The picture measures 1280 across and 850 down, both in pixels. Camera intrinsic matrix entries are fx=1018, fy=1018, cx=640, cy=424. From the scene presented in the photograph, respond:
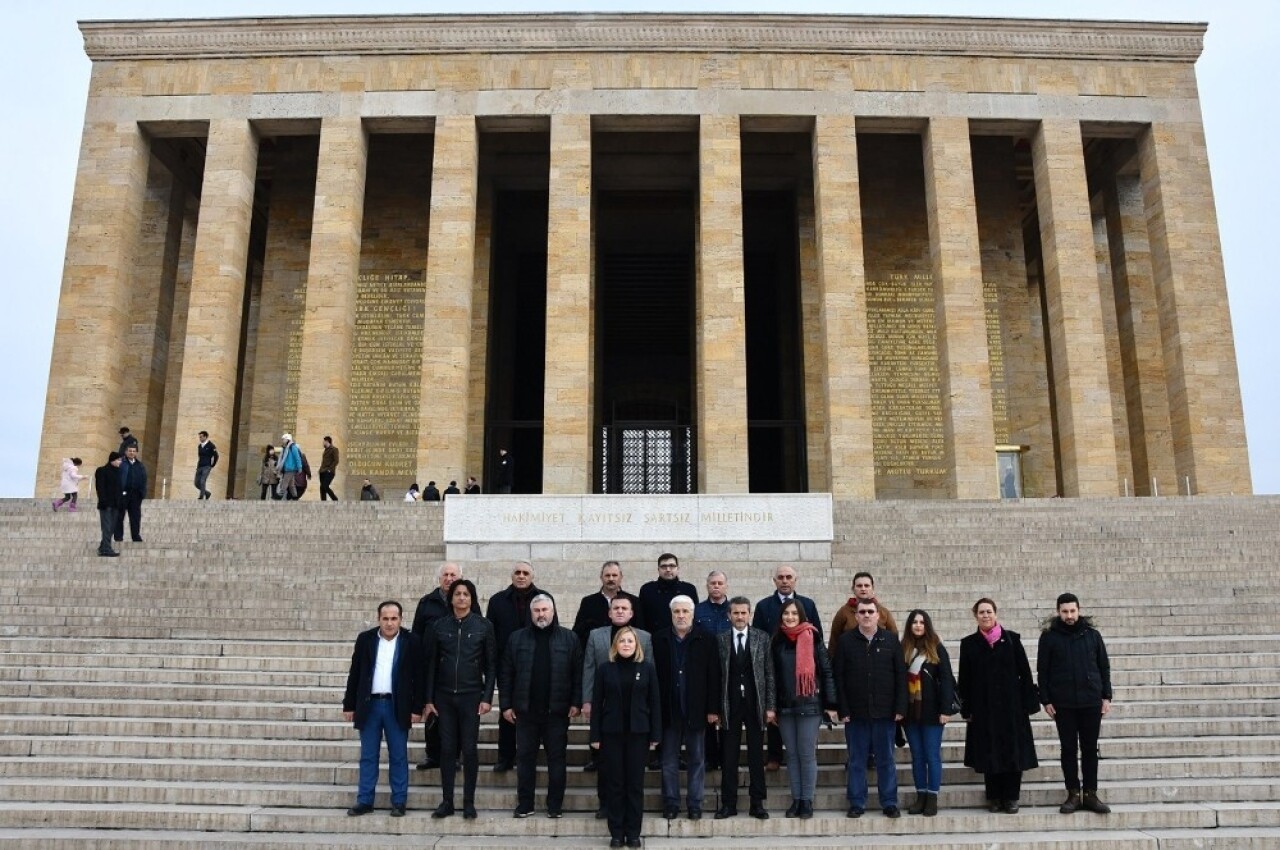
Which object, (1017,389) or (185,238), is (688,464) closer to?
(1017,389)

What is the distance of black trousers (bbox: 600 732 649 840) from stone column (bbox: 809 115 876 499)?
46.5 feet

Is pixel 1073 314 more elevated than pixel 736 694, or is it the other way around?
pixel 1073 314

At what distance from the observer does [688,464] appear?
27000 mm

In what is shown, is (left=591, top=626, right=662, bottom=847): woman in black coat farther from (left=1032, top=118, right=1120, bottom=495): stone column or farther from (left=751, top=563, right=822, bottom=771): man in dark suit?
(left=1032, top=118, right=1120, bottom=495): stone column

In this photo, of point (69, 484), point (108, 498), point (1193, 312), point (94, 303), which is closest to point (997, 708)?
point (108, 498)

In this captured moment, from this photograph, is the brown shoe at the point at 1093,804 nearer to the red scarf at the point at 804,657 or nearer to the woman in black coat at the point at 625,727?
the red scarf at the point at 804,657

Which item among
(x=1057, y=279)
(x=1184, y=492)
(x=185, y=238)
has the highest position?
(x=185, y=238)

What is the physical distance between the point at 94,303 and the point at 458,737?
59.7ft

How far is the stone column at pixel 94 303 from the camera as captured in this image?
20.0 metres

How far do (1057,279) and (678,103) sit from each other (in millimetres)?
8609

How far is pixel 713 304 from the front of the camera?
20422 millimetres

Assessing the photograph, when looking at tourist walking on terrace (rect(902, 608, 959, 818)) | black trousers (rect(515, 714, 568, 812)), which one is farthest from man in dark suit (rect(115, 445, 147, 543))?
tourist walking on terrace (rect(902, 608, 959, 818))

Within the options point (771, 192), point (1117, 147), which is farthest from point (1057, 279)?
point (771, 192)

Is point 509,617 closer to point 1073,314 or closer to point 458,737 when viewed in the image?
point 458,737
